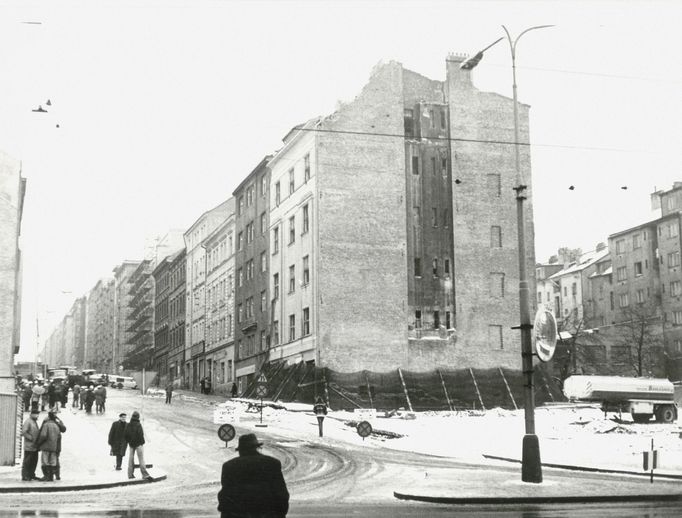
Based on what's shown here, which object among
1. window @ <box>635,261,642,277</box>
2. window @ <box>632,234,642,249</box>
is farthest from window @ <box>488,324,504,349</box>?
window @ <box>632,234,642,249</box>

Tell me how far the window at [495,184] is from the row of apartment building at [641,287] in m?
26.8

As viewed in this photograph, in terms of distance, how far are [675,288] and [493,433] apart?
56559 millimetres

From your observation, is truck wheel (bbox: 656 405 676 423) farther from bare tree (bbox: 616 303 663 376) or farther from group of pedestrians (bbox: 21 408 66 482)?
group of pedestrians (bbox: 21 408 66 482)

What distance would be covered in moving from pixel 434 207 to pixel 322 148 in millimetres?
7934

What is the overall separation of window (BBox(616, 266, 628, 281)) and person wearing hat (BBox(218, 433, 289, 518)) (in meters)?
94.8

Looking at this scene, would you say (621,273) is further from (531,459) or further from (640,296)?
(531,459)

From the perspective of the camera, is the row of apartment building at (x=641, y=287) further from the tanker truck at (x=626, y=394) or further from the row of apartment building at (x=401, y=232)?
the tanker truck at (x=626, y=394)

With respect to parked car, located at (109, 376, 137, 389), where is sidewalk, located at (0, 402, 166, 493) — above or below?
below

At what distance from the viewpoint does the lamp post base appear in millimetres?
21297

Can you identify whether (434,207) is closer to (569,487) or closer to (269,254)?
(269,254)

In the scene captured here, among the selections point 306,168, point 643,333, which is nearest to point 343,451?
point 306,168

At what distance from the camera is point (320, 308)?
176 feet

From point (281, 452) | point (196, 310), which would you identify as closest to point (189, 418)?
point (281, 452)

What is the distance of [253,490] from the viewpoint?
780 cm
